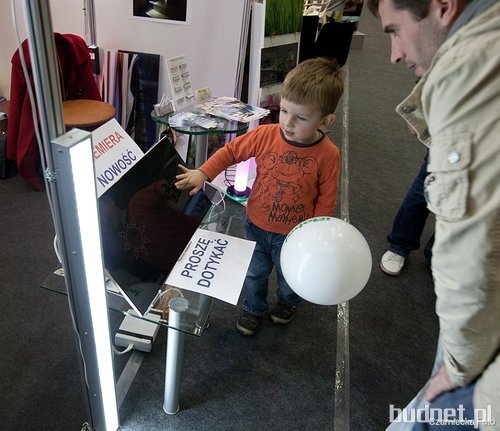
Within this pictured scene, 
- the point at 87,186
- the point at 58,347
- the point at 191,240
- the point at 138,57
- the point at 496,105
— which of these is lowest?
the point at 58,347

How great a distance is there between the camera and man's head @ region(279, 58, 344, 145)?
1201 millimetres

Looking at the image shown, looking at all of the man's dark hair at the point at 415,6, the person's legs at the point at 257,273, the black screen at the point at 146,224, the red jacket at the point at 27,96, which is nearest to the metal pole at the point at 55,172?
the black screen at the point at 146,224

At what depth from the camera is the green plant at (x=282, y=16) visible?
93.4 inches

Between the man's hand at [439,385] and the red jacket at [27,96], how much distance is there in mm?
2217

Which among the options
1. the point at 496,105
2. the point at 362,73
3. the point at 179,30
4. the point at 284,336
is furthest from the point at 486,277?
the point at 362,73

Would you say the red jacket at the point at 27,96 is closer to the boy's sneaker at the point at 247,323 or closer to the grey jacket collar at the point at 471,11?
the boy's sneaker at the point at 247,323

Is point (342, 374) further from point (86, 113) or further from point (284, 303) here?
point (86, 113)

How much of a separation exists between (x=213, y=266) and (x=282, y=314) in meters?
0.77

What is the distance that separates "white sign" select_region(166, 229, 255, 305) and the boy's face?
1.24ft

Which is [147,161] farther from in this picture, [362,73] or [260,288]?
[362,73]

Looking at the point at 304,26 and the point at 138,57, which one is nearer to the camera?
the point at 138,57

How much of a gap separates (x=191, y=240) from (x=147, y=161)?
261 mm

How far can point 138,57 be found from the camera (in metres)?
2.47

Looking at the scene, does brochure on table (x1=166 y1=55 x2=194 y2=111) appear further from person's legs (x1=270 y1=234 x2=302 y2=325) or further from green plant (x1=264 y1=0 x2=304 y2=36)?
person's legs (x1=270 y1=234 x2=302 y2=325)
